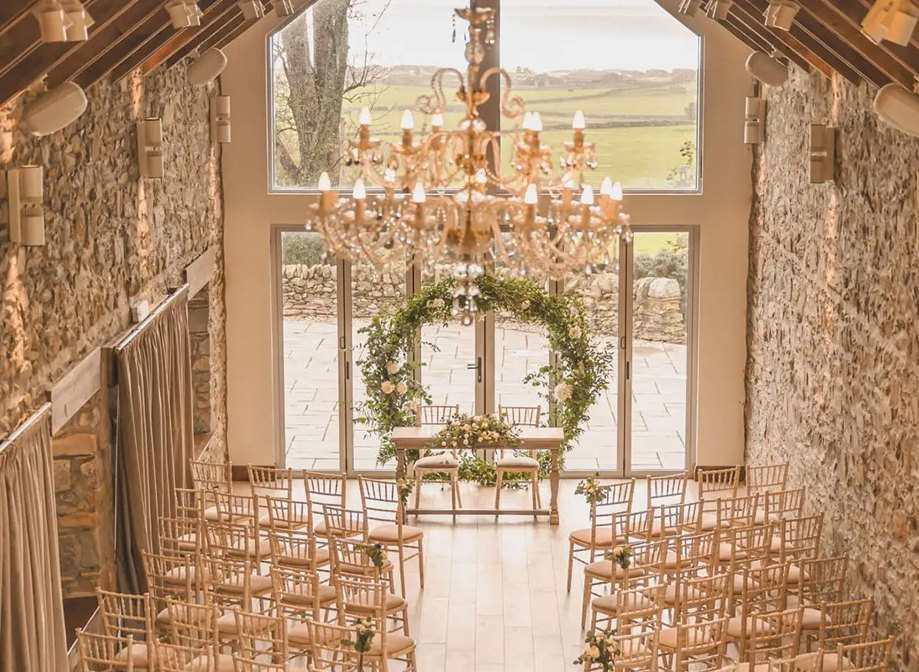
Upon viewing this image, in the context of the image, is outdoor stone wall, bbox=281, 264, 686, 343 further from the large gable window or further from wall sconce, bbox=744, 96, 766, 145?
wall sconce, bbox=744, 96, 766, 145

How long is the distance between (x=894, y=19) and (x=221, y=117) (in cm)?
833

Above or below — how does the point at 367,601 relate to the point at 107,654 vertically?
above

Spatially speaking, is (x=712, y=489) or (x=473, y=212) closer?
(x=473, y=212)

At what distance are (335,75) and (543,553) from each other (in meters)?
5.18

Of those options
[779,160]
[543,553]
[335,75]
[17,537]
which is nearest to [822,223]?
[779,160]

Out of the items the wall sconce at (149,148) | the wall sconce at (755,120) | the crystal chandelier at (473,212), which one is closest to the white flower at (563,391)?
the wall sconce at (755,120)

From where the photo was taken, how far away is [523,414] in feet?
44.8

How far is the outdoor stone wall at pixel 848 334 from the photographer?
8234 millimetres

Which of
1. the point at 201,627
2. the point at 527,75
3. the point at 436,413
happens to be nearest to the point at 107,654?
the point at 201,627

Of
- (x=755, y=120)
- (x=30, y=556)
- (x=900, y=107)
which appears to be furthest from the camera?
(x=755, y=120)

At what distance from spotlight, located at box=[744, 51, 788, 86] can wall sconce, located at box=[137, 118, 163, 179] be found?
15.0 ft

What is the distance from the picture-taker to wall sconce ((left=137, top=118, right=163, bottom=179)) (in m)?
10.0

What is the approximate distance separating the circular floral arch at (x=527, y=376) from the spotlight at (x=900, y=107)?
6.11 metres

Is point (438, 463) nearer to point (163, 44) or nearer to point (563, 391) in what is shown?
point (563, 391)
